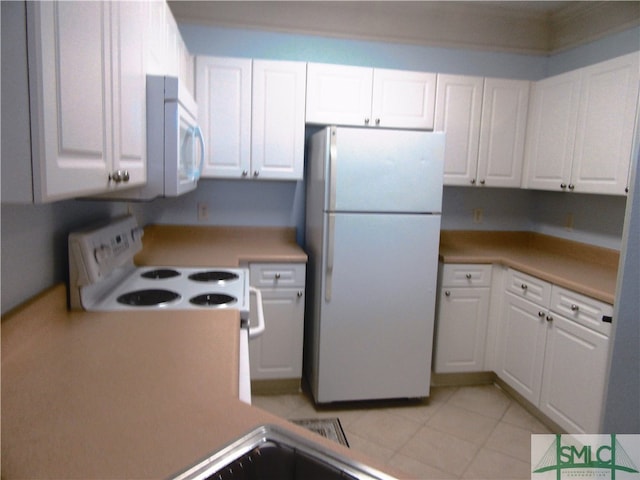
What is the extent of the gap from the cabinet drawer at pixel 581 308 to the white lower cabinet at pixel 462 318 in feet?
1.73

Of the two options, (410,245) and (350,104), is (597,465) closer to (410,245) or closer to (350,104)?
(410,245)

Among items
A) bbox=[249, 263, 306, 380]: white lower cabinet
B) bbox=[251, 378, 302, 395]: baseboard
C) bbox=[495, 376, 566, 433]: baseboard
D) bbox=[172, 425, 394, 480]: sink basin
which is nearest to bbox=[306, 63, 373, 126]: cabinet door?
bbox=[249, 263, 306, 380]: white lower cabinet

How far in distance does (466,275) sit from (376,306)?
0.68 metres

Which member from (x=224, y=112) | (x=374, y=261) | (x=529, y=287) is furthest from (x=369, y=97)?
(x=529, y=287)

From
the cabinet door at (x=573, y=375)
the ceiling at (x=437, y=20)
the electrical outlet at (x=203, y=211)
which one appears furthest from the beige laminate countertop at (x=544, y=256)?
the electrical outlet at (x=203, y=211)

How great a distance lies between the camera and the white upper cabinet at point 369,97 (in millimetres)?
2791

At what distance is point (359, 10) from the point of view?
302 centimetres

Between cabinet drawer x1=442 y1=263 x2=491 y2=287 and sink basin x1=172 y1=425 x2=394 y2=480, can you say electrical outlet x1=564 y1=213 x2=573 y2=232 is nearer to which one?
cabinet drawer x1=442 y1=263 x2=491 y2=287

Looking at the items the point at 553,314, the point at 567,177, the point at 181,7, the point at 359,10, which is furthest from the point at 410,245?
the point at 181,7

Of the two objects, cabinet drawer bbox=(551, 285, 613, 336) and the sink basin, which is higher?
the sink basin

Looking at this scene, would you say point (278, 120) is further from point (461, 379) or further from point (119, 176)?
point (461, 379)

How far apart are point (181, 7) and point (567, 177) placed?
2.69m

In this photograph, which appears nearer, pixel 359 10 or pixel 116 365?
pixel 116 365

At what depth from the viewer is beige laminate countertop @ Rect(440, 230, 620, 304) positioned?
2.29m
